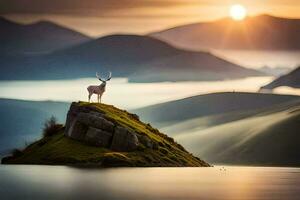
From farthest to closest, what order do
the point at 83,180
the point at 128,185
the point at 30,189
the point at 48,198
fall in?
the point at 83,180, the point at 128,185, the point at 30,189, the point at 48,198

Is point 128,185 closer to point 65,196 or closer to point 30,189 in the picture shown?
point 30,189

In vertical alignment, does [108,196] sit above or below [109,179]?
below

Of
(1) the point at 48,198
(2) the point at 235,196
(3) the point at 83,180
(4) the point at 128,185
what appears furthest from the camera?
(3) the point at 83,180

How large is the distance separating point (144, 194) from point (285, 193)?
23.9 metres

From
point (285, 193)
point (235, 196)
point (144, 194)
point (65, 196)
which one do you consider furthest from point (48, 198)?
point (285, 193)

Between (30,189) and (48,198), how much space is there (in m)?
20.1

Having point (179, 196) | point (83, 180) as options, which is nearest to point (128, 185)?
point (83, 180)

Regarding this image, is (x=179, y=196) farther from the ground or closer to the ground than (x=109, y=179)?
closer to the ground

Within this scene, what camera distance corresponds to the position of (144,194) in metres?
154

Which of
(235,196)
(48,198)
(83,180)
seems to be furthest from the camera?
(83,180)

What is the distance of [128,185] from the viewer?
6964 inches

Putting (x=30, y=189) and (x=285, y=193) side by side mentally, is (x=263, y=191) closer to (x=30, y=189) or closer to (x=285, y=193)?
(x=285, y=193)

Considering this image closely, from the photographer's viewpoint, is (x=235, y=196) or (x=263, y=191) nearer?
(x=235, y=196)

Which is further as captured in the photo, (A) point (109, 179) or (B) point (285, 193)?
(A) point (109, 179)
